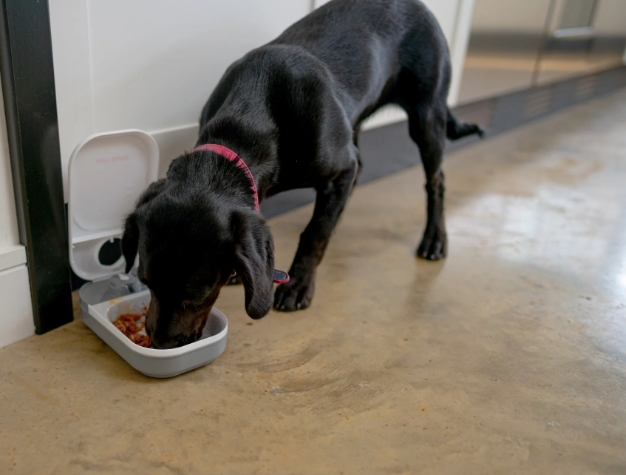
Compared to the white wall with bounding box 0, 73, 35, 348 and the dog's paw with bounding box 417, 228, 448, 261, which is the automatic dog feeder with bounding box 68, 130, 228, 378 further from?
the dog's paw with bounding box 417, 228, 448, 261

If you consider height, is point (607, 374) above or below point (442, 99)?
below

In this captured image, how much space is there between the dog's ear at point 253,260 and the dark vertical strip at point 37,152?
1.82 ft

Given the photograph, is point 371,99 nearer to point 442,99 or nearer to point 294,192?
point 442,99

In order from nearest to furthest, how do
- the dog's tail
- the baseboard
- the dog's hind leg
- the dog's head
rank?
1. the dog's head
2. the baseboard
3. the dog's hind leg
4. the dog's tail

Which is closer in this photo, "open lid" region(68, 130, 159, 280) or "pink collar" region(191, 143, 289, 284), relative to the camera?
"pink collar" region(191, 143, 289, 284)

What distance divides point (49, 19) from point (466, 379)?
143 cm

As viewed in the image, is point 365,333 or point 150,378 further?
point 365,333

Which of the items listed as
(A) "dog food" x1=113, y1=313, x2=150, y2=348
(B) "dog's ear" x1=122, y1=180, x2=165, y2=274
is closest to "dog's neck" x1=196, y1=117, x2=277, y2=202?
(B) "dog's ear" x1=122, y1=180, x2=165, y2=274

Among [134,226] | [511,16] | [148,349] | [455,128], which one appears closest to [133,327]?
[148,349]

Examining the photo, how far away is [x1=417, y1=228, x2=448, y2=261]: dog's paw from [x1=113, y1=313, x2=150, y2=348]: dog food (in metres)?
1.16

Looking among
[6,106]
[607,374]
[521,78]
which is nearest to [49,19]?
[6,106]

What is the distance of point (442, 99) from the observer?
7.43 ft

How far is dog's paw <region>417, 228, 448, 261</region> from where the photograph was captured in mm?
2328

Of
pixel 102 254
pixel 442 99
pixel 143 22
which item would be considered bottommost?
pixel 102 254
